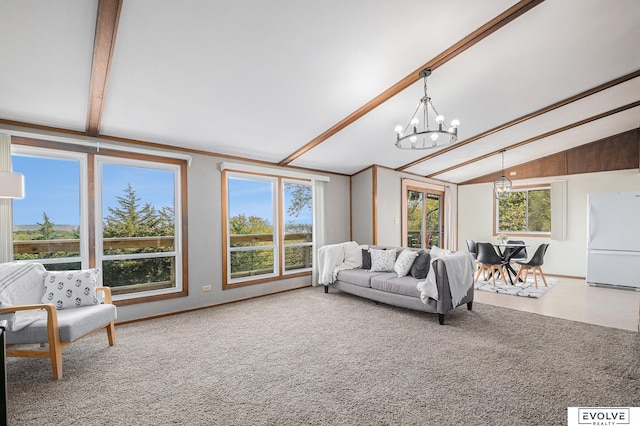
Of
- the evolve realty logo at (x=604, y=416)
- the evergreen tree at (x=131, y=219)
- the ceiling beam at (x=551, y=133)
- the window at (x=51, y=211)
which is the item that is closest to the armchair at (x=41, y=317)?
the window at (x=51, y=211)

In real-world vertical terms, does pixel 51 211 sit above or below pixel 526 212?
above

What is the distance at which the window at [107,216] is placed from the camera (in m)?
3.27

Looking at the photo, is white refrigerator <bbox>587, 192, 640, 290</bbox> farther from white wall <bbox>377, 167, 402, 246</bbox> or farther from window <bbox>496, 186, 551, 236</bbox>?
white wall <bbox>377, 167, 402, 246</bbox>

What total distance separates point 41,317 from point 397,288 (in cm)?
384

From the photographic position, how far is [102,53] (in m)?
2.32

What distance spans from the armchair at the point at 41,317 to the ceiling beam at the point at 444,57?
3.47m

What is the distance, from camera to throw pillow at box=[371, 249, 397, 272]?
466 centimetres

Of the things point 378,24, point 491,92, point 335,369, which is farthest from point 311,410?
point 491,92

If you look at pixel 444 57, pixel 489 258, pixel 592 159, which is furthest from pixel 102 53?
pixel 592 159

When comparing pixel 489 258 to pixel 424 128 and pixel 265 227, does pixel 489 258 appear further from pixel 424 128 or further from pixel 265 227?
pixel 265 227

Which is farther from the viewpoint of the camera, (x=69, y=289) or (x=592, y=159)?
(x=592, y=159)

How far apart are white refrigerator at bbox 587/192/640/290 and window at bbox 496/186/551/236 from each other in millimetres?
1277

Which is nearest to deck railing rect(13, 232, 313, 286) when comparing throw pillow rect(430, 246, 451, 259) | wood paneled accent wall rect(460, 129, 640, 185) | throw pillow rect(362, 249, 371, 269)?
throw pillow rect(362, 249, 371, 269)

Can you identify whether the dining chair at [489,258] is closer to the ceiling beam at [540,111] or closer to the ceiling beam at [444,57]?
the ceiling beam at [540,111]
